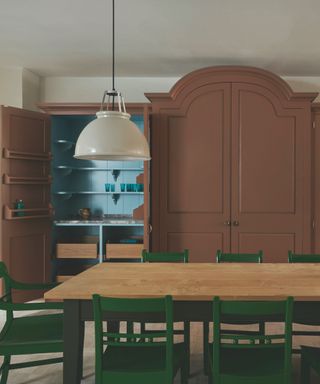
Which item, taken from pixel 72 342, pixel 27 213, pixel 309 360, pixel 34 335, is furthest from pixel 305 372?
pixel 27 213

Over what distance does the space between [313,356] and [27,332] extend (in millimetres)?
1741

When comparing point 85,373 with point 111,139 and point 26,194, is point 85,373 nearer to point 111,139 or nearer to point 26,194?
point 111,139

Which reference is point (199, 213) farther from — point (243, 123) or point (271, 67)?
point (271, 67)

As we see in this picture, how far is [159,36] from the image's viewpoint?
13.8ft

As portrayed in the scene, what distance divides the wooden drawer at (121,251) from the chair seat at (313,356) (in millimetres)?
2902

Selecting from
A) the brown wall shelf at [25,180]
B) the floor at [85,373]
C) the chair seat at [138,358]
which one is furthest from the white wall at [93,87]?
the chair seat at [138,358]

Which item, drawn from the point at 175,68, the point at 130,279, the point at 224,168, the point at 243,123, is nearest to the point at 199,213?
the point at 224,168

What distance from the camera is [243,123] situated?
4.81 metres

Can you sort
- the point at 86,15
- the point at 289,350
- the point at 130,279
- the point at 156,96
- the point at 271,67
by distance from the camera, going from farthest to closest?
the point at 271,67 < the point at 156,96 < the point at 86,15 < the point at 130,279 < the point at 289,350

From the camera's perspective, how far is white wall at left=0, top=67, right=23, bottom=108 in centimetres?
535

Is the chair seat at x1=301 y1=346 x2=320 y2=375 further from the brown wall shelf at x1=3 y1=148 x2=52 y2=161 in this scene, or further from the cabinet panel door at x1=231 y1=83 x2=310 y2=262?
the brown wall shelf at x1=3 y1=148 x2=52 y2=161

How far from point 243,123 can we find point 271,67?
92 centimetres

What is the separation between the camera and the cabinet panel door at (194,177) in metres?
4.81

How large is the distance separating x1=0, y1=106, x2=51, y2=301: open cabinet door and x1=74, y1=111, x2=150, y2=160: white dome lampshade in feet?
7.86
